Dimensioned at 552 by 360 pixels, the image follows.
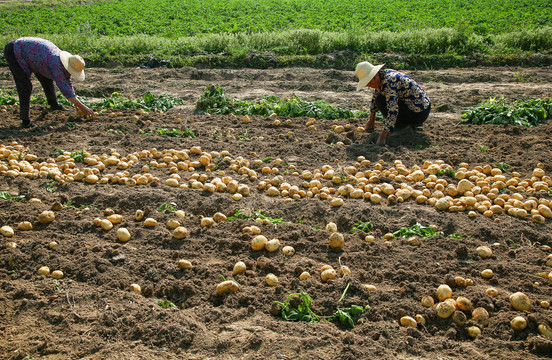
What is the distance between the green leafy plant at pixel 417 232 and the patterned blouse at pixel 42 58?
211 inches

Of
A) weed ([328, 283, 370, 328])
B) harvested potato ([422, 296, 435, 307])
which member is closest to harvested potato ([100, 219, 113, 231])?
weed ([328, 283, 370, 328])

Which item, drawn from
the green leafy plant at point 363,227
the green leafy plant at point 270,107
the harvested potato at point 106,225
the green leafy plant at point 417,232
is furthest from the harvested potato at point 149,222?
the green leafy plant at point 270,107

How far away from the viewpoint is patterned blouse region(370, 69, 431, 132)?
5.32m

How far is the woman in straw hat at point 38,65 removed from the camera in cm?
621

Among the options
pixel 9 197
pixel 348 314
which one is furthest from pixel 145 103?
pixel 348 314

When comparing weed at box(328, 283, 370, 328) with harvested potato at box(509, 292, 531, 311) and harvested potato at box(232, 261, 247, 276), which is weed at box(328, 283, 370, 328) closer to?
harvested potato at box(232, 261, 247, 276)

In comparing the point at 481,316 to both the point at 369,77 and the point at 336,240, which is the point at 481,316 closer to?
the point at 336,240

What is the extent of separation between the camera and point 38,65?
6281mm

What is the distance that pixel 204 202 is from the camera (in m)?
4.04

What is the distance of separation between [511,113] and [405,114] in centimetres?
168

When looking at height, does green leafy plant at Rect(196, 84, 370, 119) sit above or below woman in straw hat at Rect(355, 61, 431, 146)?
below

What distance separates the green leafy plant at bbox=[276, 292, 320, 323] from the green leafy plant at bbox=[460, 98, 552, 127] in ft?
15.2

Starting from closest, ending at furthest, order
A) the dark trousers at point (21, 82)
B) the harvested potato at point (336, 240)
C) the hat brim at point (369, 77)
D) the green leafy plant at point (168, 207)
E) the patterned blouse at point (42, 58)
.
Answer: the harvested potato at point (336, 240), the green leafy plant at point (168, 207), the hat brim at point (369, 77), the patterned blouse at point (42, 58), the dark trousers at point (21, 82)

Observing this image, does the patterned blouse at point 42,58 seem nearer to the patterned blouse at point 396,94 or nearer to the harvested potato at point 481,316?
the patterned blouse at point 396,94
